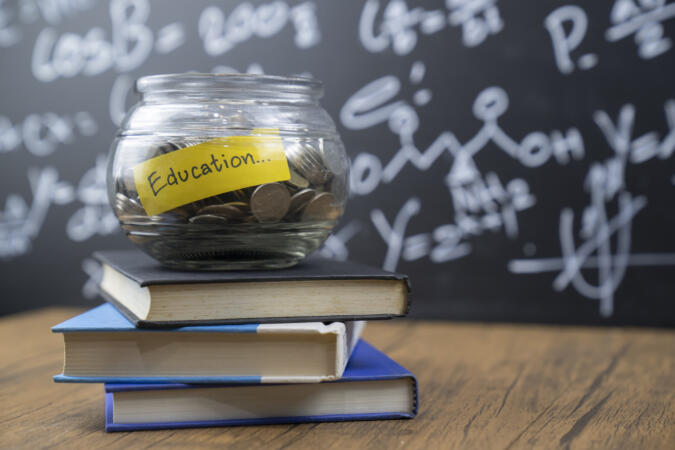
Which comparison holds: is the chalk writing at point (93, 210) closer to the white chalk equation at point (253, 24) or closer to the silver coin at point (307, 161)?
the white chalk equation at point (253, 24)

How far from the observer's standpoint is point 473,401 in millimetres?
661

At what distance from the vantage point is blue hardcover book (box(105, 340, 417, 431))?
1.90 feet

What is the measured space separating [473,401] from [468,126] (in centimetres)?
58

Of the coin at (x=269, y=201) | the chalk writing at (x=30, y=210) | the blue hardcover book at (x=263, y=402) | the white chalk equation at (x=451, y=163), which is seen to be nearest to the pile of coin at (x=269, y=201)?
the coin at (x=269, y=201)

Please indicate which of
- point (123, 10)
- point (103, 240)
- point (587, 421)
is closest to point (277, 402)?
point (587, 421)

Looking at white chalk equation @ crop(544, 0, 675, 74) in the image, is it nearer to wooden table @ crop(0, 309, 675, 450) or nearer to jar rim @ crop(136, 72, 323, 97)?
wooden table @ crop(0, 309, 675, 450)

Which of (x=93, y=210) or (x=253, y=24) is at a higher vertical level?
(x=253, y=24)

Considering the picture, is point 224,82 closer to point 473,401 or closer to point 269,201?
point 269,201

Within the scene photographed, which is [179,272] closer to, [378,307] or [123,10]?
[378,307]

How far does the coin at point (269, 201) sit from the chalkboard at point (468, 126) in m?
0.58

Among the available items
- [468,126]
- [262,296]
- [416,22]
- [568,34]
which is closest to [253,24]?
[416,22]

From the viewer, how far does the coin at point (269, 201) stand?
61 cm

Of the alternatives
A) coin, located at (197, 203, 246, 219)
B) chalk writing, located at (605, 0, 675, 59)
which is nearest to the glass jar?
coin, located at (197, 203, 246, 219)

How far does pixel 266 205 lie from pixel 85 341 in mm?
183
